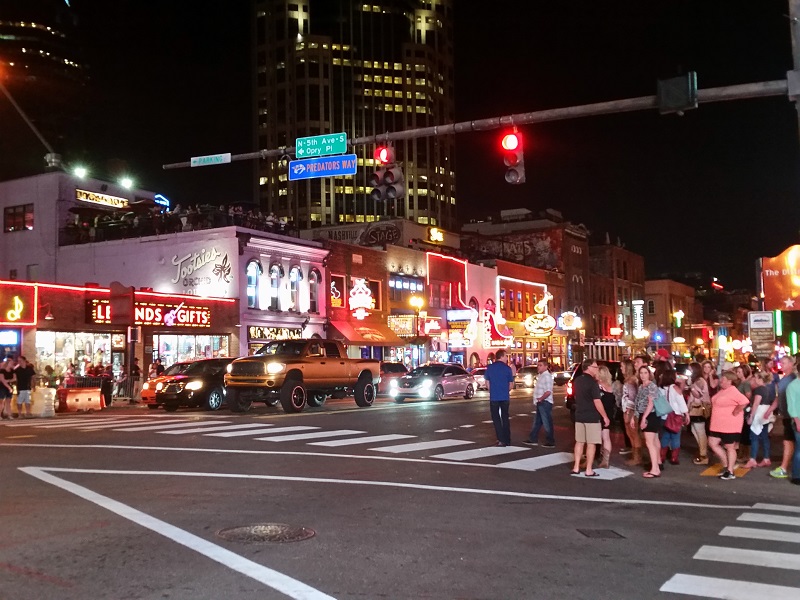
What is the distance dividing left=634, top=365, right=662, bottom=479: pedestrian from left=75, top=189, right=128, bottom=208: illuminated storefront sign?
35.9m

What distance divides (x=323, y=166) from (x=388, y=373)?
19335 mm

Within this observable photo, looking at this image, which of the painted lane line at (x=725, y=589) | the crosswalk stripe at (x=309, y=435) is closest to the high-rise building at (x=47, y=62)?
the crosswalk stripe at (x=309, y=435)

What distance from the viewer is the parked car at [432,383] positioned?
31.6 m

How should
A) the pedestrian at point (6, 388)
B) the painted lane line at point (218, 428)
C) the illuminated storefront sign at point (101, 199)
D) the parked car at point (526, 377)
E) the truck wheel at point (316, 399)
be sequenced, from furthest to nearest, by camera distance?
1. the parked car at point (526, 377)
2. the illuminated storefront sign at point (101, 199)
3. the truck wheel at point (316, 399)
4. the pedestrian at point (6, 388)
5. the painted lane line at point (218, 428)

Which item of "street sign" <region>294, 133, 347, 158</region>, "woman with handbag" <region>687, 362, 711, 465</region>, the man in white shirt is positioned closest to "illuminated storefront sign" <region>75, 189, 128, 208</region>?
"street sign" <region>294, 133, 347, 158</region>

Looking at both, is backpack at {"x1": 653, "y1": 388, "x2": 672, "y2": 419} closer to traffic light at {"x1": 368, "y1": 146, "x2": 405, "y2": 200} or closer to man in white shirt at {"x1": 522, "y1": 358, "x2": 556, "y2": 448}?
man in white shirt at {"x1": 522, "y1": 358, "x2": 556, "y2": 448}

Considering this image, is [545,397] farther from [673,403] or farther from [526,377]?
[526,377]

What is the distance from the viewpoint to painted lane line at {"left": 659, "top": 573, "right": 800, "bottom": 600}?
6.36 metres

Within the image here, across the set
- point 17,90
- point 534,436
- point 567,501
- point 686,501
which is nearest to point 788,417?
point 686,501

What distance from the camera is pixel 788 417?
12672 mm

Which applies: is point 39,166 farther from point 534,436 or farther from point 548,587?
point 548,587

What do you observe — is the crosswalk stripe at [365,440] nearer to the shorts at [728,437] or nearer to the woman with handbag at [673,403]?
the woman with handbag at [673,403]

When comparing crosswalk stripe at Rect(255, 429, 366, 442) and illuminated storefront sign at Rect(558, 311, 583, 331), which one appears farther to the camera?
illuminated storefront sign at Rect(558, 311, 583, 331)

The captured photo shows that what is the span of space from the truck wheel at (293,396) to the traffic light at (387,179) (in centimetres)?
939
